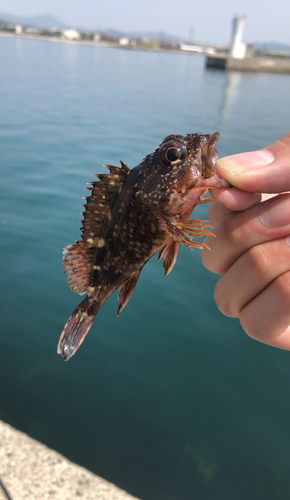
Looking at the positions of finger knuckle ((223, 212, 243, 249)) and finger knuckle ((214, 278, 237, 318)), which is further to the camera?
finger knuckle ((214, 278, 237, 318))

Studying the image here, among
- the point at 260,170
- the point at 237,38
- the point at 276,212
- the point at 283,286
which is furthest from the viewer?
the point at 237,38

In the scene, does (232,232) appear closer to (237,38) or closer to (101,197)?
(101,197)

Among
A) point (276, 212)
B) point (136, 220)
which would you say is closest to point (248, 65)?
point (276, 212)

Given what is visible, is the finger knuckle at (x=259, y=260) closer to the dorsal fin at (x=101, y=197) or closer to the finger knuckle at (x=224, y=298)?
the finger knuckle at (x=224, y=298)

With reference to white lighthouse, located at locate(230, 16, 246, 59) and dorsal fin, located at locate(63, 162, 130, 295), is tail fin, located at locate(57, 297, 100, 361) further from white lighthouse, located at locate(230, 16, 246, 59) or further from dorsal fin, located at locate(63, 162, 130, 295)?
white lighthouse, located at locate(230, 16, 246, 59)

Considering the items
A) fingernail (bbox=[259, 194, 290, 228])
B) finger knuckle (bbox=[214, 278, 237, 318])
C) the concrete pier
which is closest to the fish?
fingernail (bbox=[259, 194, 290, 228])

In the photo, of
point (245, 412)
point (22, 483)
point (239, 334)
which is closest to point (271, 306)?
point (22, 483)

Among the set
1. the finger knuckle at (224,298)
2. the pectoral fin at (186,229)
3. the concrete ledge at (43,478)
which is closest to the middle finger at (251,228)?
the finger knuckle at (224,298)
